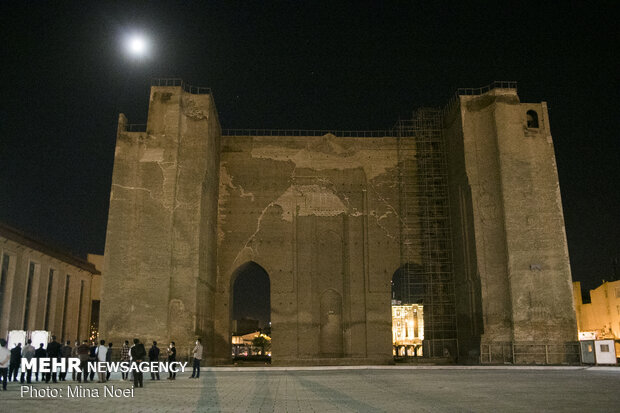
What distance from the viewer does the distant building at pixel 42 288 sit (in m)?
25.8

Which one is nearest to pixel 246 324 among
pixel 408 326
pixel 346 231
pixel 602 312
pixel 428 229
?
pixel 408 326

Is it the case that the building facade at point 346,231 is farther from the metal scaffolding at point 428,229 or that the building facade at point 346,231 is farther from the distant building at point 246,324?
the distant building at point 246,324

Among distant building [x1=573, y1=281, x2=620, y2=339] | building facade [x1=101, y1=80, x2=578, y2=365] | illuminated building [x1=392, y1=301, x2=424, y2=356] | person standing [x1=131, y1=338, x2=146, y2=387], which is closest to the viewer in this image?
person standing [x1=131, y1=338, x2=146, y2=387]

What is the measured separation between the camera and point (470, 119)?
23016 mm

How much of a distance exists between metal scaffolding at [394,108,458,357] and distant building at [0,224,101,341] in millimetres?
16723

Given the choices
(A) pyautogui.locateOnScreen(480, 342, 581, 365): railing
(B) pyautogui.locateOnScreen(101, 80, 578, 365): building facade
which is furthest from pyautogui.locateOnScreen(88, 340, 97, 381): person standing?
(A) pyautogui.locateOnScreen(480, 342, 581, 365): railing

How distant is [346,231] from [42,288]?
52.9 ft

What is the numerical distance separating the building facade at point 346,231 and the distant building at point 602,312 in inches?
687

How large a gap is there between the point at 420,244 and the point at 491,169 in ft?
15.9

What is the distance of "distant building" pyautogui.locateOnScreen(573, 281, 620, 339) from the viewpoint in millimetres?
37656

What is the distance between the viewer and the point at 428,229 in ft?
81.1

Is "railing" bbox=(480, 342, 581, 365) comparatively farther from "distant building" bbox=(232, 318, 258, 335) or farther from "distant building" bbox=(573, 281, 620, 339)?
"distant building" bbox=(232, 318, 258, 335)

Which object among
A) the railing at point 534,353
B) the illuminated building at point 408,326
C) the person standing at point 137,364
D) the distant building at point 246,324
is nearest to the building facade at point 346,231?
the railing at point 534,353

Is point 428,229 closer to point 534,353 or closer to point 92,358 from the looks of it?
point 534,353
